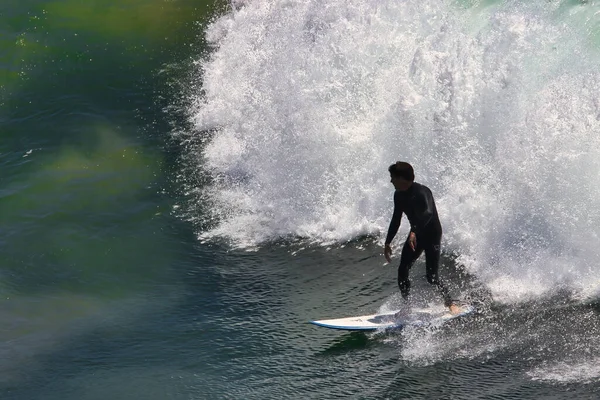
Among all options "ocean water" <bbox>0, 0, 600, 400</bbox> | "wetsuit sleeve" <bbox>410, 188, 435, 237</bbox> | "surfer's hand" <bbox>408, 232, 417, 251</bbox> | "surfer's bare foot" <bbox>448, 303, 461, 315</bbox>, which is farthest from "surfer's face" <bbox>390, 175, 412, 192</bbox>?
"ocean water" <bbox>0, 0, 600, 400</bbox>

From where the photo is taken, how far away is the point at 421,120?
12031 millimetres

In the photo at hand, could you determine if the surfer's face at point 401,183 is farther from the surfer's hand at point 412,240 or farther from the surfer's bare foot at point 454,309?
the surfer's bare foot at point 454,309

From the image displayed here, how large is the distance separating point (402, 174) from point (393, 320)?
1.55 metres

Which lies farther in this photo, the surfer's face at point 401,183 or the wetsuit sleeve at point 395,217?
the wetsuit sleeve at point 395,217

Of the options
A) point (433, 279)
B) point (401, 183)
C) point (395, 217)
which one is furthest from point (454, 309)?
point (401, 183)

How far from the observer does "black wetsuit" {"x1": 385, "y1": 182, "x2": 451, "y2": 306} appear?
907 centimetres

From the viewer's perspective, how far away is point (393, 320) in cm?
938

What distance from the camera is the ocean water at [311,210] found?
355 inches

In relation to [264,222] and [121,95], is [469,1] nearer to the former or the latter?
[264,222]

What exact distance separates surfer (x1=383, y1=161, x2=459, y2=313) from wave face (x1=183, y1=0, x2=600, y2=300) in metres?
0.88

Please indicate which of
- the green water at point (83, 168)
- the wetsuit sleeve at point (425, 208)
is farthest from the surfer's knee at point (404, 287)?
the green water at point (83, 168)

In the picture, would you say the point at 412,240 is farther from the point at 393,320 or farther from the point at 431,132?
the point at 431,132

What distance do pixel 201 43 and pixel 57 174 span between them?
4.87 m

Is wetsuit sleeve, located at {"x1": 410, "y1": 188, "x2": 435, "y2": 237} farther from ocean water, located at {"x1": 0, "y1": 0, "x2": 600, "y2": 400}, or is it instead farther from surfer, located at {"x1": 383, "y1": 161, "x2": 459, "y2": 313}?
ocean water, located at {"x1": 0, "y1": 0, "x2": 600, "y2": 400}
